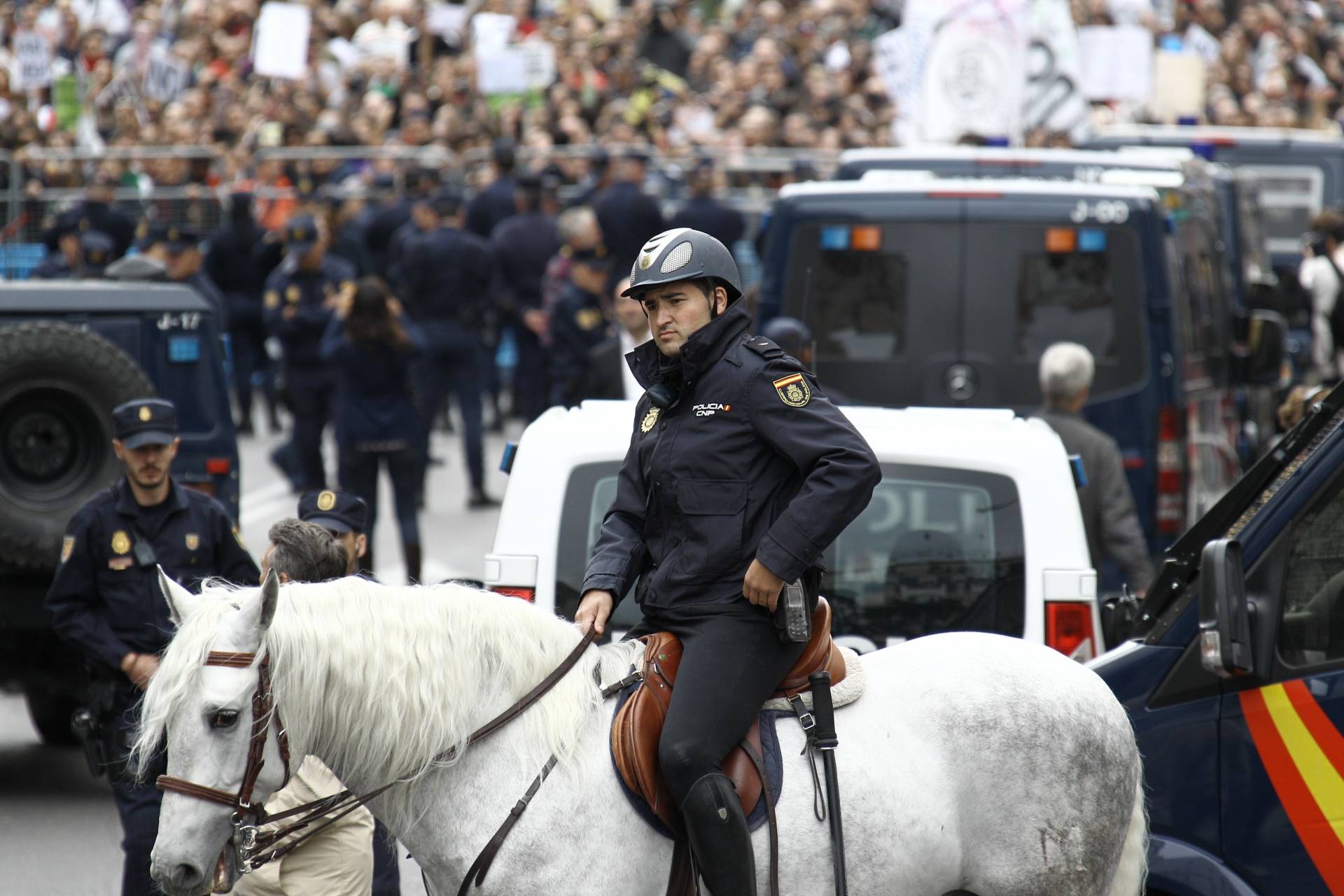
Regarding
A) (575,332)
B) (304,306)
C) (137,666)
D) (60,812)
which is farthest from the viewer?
(575,332)

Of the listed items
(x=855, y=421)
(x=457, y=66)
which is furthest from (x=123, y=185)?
(x=855, y=421)

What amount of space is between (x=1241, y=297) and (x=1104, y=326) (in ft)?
20.5

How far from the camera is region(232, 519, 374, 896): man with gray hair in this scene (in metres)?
5.10

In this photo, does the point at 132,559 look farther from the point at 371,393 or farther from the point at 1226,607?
the point at 371,393

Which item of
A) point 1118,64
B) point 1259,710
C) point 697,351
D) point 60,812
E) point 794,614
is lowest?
point 60,812

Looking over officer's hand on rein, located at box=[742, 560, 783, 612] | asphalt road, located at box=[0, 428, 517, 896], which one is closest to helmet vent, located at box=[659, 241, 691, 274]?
officer's hand on rein, located at box=[742, 560, 783, 612]

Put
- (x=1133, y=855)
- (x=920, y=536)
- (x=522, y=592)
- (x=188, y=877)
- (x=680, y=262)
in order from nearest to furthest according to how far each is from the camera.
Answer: (x=188, y=877)
(x=680, y=262)
(x=1133, y=855)
(x=522, y=592)
(x=920, y=536)

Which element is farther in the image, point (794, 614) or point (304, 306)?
point (304, 306)

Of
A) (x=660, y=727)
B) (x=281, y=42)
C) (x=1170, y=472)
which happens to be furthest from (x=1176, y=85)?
(x=660, y=727)

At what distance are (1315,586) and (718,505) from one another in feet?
5.50

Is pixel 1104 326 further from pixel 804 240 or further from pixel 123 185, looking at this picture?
pixel 123 185

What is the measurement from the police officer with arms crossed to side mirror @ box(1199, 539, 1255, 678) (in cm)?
97

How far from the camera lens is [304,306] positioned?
14.0 metres

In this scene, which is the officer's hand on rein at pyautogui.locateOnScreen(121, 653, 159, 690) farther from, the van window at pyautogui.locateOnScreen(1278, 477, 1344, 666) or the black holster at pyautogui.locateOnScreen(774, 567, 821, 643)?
the van window at pyautogui.locateOnScreen(1278, 477, 1344, 666)
